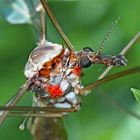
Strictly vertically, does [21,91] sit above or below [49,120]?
above

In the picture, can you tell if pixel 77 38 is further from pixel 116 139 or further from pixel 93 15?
pixel 116 139

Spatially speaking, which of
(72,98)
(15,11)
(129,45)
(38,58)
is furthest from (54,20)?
(15,11)

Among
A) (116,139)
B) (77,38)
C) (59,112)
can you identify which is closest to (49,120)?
(59,112)

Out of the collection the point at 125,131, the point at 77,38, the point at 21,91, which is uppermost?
the point at 21,91

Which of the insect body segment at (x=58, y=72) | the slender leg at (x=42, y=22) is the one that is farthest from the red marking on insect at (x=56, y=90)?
the slender leg at (x=42, y=22)

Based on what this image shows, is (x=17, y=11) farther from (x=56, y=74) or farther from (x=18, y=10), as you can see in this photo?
(x=56, y=74)

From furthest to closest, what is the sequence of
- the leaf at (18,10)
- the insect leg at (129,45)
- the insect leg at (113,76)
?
the leaf at (18,10) → the insect leg at (129,45) → the insect leg at (113,76)

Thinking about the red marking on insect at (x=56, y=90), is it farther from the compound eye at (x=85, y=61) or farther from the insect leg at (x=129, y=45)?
the insect leg at (x=129, y=45)
